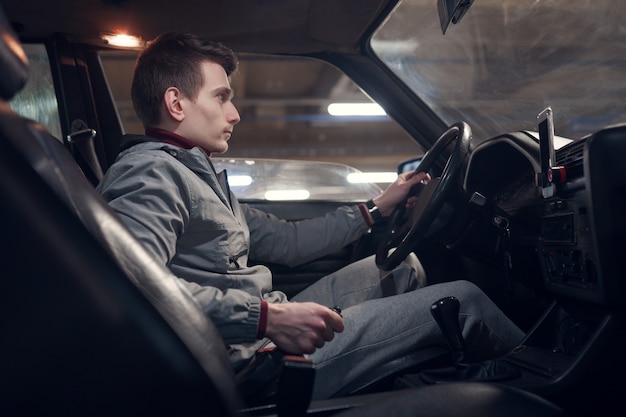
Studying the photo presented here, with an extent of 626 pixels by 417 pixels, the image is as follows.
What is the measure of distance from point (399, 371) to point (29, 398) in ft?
2.82

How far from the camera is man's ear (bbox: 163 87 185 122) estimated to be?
4.65 feet

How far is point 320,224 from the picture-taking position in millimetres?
1824

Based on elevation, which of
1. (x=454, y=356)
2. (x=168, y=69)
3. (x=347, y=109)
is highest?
(x=347, y=109)

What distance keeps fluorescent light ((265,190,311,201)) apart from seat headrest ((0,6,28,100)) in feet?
5.50

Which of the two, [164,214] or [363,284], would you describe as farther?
[363,284]

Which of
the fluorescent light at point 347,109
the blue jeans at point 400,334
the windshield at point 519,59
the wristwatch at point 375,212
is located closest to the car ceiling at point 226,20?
the windshield at point 519,59

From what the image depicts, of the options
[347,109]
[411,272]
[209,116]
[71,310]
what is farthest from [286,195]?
[347,109]

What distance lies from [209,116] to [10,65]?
96 cm

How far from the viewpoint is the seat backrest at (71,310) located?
0.52m

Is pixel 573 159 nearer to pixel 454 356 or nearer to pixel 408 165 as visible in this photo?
pixel 454 356

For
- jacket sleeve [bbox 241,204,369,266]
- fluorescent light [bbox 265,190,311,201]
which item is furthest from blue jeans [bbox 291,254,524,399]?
fluorescent light [bbox 265,190,311,201]

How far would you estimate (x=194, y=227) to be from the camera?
1.24m

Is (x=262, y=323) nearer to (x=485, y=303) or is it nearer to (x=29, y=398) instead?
(x=29, y=398)

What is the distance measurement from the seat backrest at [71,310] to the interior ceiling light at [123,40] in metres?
1.40
